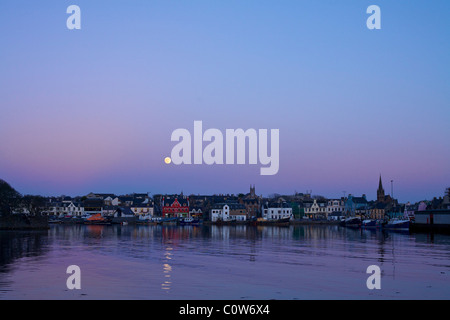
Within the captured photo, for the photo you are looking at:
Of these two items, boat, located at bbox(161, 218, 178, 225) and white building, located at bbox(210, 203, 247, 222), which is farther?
white building, located at bbox(210, 203, 247, 222)

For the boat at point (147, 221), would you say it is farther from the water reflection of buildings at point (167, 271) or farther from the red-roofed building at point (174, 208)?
the water reflection of buildings at point (167, 271)

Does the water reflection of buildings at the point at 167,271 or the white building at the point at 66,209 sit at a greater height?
the water reflection of buildings at the point at 167,271

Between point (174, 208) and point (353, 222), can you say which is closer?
point (353, 222)

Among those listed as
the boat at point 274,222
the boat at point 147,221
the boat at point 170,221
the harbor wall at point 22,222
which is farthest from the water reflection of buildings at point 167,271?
the boat at point 274,222

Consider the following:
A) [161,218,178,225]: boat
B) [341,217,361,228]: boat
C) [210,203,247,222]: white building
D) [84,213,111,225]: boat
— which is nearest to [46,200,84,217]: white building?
[84,213,111,225]: boat

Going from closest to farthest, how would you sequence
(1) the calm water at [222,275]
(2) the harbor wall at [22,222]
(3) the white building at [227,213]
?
(1) the calm water at [222,275]
(2) the harbor wall at [22,222]
(3) the white building at [227,213]

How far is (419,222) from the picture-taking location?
109m

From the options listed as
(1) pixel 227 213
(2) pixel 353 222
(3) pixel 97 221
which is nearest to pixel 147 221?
(3) pixel 97 221

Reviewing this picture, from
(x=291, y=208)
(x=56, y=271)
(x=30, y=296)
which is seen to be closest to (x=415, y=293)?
(x=30, y=296)

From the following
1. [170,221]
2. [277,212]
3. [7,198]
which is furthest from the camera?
[277,212]

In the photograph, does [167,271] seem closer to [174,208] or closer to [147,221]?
[147,221]

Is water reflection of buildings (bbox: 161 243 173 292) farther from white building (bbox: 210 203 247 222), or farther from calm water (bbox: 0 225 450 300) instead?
white building (bbox: 210 203 247 222)

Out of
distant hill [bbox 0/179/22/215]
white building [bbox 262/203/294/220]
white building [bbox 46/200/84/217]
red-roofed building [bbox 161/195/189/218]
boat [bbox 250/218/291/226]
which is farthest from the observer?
white building [bbox 46/200/84/217]
